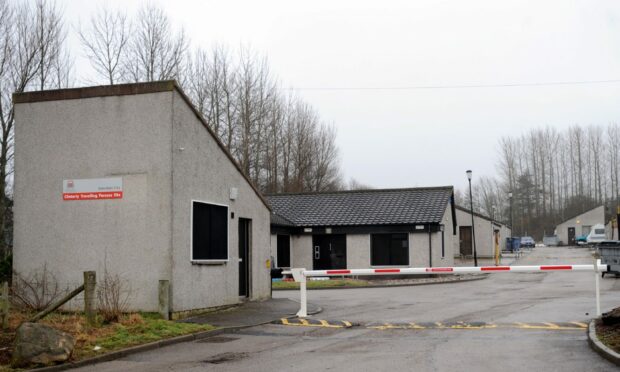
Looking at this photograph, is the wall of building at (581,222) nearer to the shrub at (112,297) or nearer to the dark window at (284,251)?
the dark window at (284,251)

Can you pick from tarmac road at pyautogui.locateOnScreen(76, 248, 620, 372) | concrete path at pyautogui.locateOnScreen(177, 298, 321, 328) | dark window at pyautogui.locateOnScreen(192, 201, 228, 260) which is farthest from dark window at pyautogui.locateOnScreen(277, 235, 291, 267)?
dark window at pyautogui.locateOnScreen(192, 201, 228, 260)

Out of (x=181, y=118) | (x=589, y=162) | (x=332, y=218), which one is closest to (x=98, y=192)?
(x=181, y=118)

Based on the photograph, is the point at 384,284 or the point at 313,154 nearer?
the point at 384,284

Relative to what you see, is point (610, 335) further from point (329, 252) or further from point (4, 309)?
point (329, 252)

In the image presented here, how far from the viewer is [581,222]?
92438mm

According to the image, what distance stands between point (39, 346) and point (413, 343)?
20.4 feet

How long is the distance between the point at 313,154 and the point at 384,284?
30.1m

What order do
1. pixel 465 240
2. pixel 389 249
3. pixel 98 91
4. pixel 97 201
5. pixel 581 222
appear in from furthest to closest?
pixel 581 222
pixel 465 240
pixel 389 249
pixel 98 91
pixel 97 201

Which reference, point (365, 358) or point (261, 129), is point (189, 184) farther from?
point (261, 129)

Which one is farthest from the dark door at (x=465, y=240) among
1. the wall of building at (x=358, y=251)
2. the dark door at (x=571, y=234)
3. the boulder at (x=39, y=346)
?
the boulder at (x=39, y=346)

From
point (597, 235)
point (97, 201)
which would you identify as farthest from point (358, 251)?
point (597, 235)

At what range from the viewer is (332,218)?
37.6 metres

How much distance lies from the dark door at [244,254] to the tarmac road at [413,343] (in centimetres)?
259

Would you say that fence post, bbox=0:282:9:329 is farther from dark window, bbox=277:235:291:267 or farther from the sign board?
dark window, bbox=277:235:291:267
